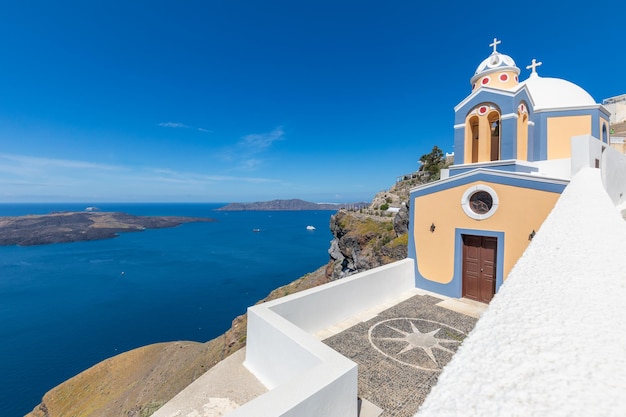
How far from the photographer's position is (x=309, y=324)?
5.64 meters

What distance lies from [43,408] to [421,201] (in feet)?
86.2

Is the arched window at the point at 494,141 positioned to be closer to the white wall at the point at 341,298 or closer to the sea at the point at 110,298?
the white wall at the point at 341,298

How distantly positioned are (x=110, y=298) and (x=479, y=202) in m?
49.5

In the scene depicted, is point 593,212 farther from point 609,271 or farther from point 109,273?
point 109,273

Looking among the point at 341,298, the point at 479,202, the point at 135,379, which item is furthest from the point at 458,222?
the point at 135,379

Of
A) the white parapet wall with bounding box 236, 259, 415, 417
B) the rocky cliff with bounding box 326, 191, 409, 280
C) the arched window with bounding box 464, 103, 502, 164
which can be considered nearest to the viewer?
the white parapet wall with bounding box 236, 259, 415, 417

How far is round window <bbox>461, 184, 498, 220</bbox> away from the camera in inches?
283

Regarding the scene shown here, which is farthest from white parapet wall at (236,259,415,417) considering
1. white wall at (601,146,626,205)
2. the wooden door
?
white wall at (601,146,626,205)

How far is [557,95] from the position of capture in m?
9.77

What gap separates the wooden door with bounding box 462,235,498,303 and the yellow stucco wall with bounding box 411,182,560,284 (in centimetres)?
34

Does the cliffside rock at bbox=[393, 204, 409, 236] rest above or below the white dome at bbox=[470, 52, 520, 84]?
below

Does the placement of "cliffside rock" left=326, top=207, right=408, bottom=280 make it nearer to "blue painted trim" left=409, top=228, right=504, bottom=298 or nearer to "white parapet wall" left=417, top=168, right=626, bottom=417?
"blue painted trim" left=409, top=228, right=504, bottom=298

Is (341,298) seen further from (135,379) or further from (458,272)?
(135,379)

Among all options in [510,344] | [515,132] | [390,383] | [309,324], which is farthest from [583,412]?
[515,132]
